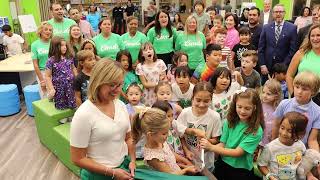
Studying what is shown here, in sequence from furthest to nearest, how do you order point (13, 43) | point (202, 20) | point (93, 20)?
1. point (93, 20)
2. point (13, 43)
3. point (202, 20)

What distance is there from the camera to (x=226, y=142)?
2.43 metres

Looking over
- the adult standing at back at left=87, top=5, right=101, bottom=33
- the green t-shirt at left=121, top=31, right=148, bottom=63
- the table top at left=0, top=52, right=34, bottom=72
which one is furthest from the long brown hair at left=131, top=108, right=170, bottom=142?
the adult standing at back at left=87, top=5, right=101, bottom=33

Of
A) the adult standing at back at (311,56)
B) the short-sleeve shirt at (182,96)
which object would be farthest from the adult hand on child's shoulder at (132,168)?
the adult standing at back at (311,56)

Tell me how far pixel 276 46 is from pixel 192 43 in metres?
1.15

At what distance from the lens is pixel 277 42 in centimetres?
429

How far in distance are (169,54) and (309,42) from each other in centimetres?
217

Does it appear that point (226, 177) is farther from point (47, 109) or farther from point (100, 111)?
point (47, 109)

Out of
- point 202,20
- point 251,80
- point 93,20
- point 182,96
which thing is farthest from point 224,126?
point 93,20

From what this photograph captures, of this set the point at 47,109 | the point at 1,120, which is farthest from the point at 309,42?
the point at 1,120

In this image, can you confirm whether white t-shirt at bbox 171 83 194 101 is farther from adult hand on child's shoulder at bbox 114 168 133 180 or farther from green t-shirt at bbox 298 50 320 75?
adult hand on child's shoulder at bbox 114 168 133 180

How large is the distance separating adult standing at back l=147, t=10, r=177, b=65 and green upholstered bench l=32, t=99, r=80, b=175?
65.1 inches

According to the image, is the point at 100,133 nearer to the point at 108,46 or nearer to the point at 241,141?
the point at 241,141

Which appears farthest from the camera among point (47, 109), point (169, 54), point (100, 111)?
point (169, 54)

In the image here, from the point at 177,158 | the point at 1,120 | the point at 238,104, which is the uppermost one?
the point at 238,104
